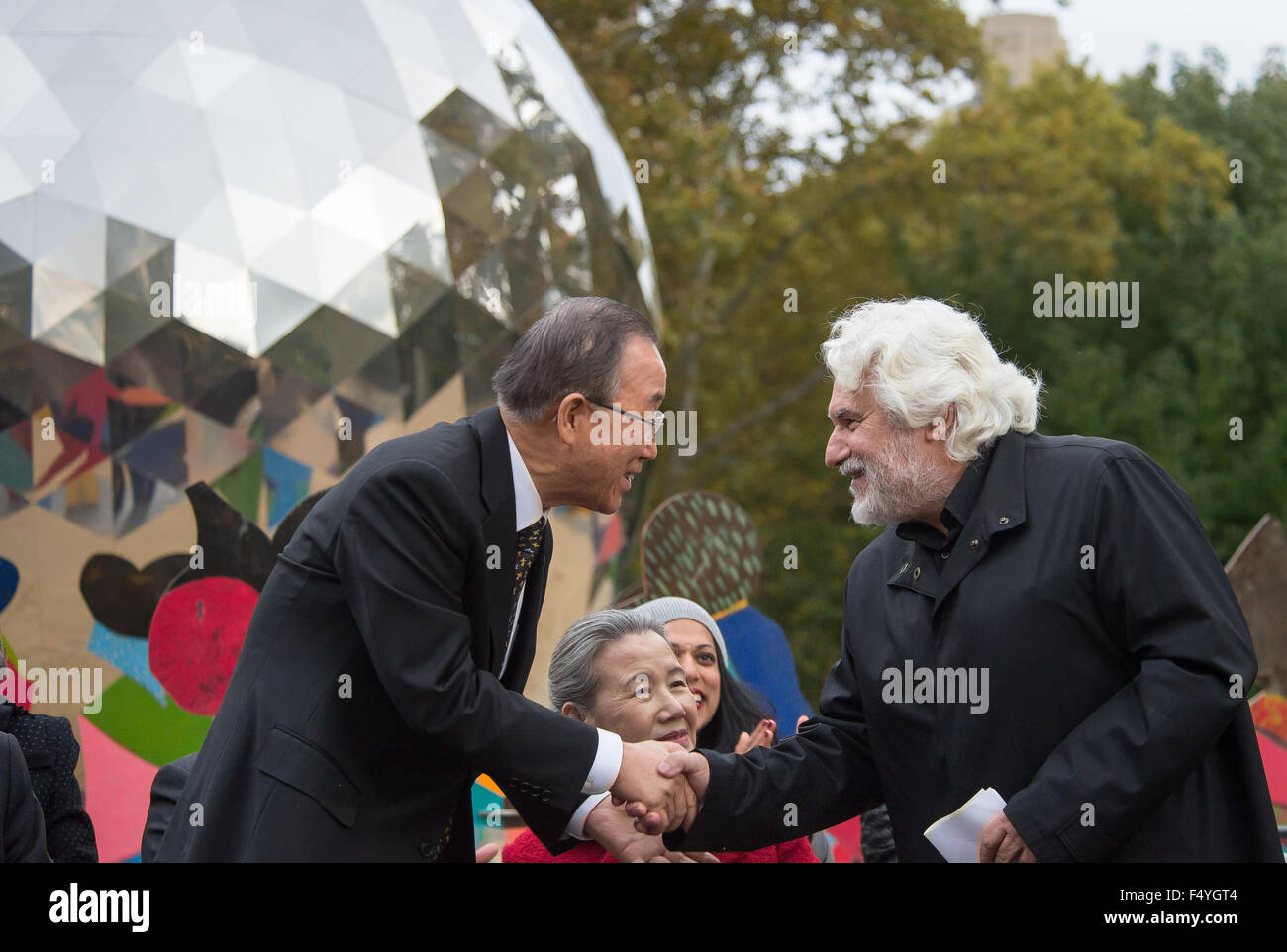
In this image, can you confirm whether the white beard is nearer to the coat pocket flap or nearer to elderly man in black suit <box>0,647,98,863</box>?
the coat pocket flap

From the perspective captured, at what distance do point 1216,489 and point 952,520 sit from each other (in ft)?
57.5

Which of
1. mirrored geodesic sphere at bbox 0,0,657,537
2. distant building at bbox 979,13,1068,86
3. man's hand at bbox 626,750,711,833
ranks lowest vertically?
man's hand at bbox 626,750,711,833

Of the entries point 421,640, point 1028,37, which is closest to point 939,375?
point 421,640

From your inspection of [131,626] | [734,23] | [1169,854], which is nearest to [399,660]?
[1169,854]

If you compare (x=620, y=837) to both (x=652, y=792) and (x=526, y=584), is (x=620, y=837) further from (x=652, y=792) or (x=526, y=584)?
(x=526, y=584)

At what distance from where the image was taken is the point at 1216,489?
20.0 metres

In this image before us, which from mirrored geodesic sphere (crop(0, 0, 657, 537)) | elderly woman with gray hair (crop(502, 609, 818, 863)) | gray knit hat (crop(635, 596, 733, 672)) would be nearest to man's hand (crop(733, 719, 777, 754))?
gray knit hat (crop(635, 596, 733, 672))

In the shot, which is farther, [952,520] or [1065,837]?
[952,520]

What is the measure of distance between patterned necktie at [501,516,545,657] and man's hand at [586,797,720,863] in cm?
63

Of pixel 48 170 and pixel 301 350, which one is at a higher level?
pixel 48 170

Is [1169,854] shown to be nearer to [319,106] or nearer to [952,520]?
[952,520]

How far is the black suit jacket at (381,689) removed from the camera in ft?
11.4

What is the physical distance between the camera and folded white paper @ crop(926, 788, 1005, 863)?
3.57m

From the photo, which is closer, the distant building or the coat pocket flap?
the coat pocket flap
